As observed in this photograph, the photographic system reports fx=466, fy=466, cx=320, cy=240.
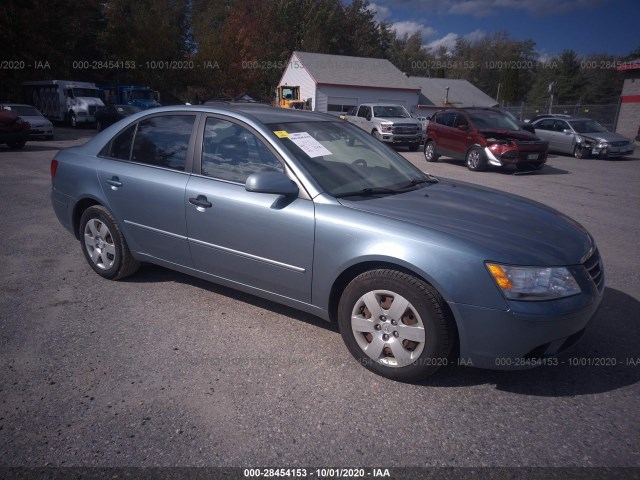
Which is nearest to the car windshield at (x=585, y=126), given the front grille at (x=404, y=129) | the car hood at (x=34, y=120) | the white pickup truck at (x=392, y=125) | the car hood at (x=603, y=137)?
the car hood at (x=603, y=137)

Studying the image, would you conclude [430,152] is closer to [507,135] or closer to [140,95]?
[507,135]

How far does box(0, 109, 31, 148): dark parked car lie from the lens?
50.6ft

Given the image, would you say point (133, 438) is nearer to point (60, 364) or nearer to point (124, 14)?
point (60, 364)

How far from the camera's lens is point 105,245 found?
4508 mm

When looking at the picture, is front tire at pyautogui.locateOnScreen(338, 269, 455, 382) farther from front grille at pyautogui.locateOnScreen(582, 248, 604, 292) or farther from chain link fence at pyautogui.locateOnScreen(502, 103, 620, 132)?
chain link fence at pyautogui.locateOnScreen(502, 103, 620, 132)

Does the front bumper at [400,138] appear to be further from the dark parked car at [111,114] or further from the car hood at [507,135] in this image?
the dark parked car at [111,114]

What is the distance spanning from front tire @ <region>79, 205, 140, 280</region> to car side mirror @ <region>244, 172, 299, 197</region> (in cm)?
184

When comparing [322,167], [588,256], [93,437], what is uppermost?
Answer: [322,167]

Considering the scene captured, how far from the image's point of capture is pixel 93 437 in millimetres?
2496

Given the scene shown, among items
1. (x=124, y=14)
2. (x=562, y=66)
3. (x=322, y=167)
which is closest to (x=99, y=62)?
(x=124, y=14)

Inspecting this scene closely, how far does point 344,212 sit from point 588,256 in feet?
5.33

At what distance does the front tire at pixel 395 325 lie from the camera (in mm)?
2805

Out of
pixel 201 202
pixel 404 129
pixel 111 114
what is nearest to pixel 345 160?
pixel 201 202

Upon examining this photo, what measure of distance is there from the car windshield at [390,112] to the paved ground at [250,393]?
17.4 m
